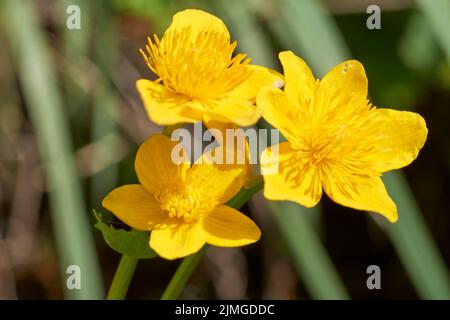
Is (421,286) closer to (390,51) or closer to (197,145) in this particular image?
(197,145)

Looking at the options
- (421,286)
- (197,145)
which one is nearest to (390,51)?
(421,286)

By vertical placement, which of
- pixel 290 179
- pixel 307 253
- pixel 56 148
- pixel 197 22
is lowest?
pixel 307 253

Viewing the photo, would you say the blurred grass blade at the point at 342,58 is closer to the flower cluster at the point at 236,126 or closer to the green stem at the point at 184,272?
the flower cluster at the point at 236,126

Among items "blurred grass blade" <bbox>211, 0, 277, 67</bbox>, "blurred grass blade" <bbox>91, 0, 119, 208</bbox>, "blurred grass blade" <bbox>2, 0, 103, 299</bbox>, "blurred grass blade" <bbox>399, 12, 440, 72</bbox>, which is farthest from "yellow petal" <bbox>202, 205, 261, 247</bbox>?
"blurred grass blade" <bbox>399, 12, 440, 72</bbox>

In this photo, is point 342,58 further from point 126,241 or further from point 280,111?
point 126,241

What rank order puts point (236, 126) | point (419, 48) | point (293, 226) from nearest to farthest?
point (236, 126) < point (293, 226) < point (419, 48)

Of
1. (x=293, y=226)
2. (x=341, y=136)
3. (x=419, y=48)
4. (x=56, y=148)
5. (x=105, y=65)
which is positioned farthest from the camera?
(x=419, y=48)

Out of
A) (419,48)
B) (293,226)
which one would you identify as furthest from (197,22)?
(419,48)
